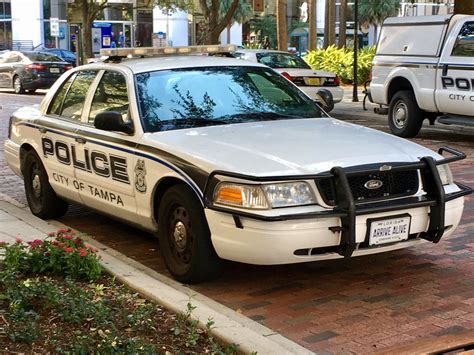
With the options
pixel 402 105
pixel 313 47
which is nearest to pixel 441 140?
pixel 402 105

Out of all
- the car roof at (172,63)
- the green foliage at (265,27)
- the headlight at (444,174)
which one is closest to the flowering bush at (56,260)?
the car roof at (172,63)

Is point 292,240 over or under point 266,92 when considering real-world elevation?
under

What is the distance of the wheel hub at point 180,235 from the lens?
5.56 meters

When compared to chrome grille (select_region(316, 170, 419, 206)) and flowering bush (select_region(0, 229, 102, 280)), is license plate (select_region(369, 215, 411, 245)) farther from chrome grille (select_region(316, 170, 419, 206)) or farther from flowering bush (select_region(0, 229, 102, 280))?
flowering bush (select_region(0, 229, 102, 280))

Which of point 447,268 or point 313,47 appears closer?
point 447,268

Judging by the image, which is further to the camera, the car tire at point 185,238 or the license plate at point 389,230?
the car tire at point 185,238

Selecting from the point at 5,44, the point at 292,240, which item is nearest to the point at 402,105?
the point at 292,240

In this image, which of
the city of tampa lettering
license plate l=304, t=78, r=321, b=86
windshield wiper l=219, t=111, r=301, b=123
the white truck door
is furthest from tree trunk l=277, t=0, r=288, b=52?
windshield wiper l=219, t=111, r=301, b=123

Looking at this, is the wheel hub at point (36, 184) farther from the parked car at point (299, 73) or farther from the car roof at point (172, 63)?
the parked car at point (299, 73)

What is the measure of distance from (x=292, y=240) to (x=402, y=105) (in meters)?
10.1

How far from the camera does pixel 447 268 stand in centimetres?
604

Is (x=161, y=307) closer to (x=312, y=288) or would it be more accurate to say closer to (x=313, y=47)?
(x=312, y=288)

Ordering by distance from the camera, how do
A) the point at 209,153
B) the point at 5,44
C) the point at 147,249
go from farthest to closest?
the point at 5,44, the point at 147,249, the point at 209,153

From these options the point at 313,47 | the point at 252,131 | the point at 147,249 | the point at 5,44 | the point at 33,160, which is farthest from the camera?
the point at 5,44
